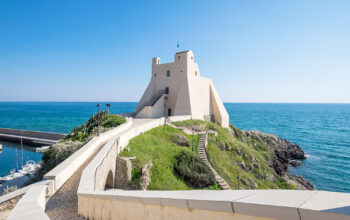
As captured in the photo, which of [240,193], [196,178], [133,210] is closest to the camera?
[240,193]

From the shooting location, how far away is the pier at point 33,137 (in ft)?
113

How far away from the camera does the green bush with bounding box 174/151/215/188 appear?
14.4 m

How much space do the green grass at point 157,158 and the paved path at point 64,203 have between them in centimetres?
511

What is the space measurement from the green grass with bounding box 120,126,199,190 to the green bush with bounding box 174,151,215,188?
1.30ft

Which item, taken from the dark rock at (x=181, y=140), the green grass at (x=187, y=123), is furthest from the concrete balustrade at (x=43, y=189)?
the green grass at (x=187, y=123)

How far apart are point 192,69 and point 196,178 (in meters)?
19.2

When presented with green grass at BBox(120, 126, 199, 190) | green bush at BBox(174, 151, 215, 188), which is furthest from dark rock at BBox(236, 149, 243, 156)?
green grass at BBox(120, 126, 199, 190)

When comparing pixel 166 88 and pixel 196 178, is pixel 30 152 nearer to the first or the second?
pixel 166 88

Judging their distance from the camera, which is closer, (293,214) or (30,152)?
(293,214)

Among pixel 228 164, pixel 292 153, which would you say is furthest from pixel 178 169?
pixel 292 153

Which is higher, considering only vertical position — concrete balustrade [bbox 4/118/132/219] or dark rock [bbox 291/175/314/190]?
concrete balustrade [bbox 4/118/132/219]

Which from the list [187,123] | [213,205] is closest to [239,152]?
[187,123]

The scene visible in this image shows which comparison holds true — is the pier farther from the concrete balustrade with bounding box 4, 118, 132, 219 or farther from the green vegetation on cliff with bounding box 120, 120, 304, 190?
the concrete balustrade with bounding box 4, 118, 132, 219

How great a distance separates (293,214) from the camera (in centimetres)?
201
